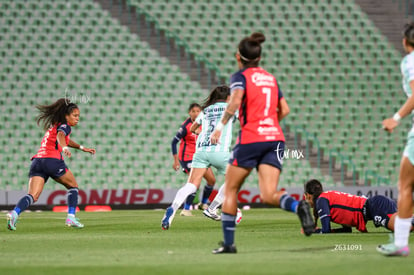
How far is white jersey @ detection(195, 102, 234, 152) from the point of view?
12.0 metres

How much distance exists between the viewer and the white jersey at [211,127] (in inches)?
472

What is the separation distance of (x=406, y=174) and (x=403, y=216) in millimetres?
442

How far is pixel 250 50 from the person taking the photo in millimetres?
7660

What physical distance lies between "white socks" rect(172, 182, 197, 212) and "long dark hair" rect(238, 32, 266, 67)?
3.87 meters

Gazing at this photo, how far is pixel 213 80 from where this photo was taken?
25.8 metres

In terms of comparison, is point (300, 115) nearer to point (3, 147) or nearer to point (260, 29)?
point (260, 29)

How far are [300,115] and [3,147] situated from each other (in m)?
9.78

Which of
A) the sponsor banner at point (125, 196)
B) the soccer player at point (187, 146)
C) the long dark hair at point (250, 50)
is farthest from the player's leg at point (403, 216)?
Answer: the sponsor banner at point (125, 196)

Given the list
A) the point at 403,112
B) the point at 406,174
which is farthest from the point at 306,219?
the point at 403,112

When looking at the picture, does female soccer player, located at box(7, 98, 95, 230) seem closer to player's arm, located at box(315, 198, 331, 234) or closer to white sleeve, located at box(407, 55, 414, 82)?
player's arm, located at box(315, 198, 331, 234)

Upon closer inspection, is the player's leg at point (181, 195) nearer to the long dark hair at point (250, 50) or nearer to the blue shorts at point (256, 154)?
the blue shorts at point (256, 154)

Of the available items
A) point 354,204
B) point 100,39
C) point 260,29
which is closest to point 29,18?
point 100,39

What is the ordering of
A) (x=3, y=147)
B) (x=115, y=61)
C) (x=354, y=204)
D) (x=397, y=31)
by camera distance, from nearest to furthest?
(x=354, y=204)
(x=3, y=147)
(x=115, y=61)
(x=397, y=31)

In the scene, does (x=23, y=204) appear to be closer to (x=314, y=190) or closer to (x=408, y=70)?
(x=314, y=190)
